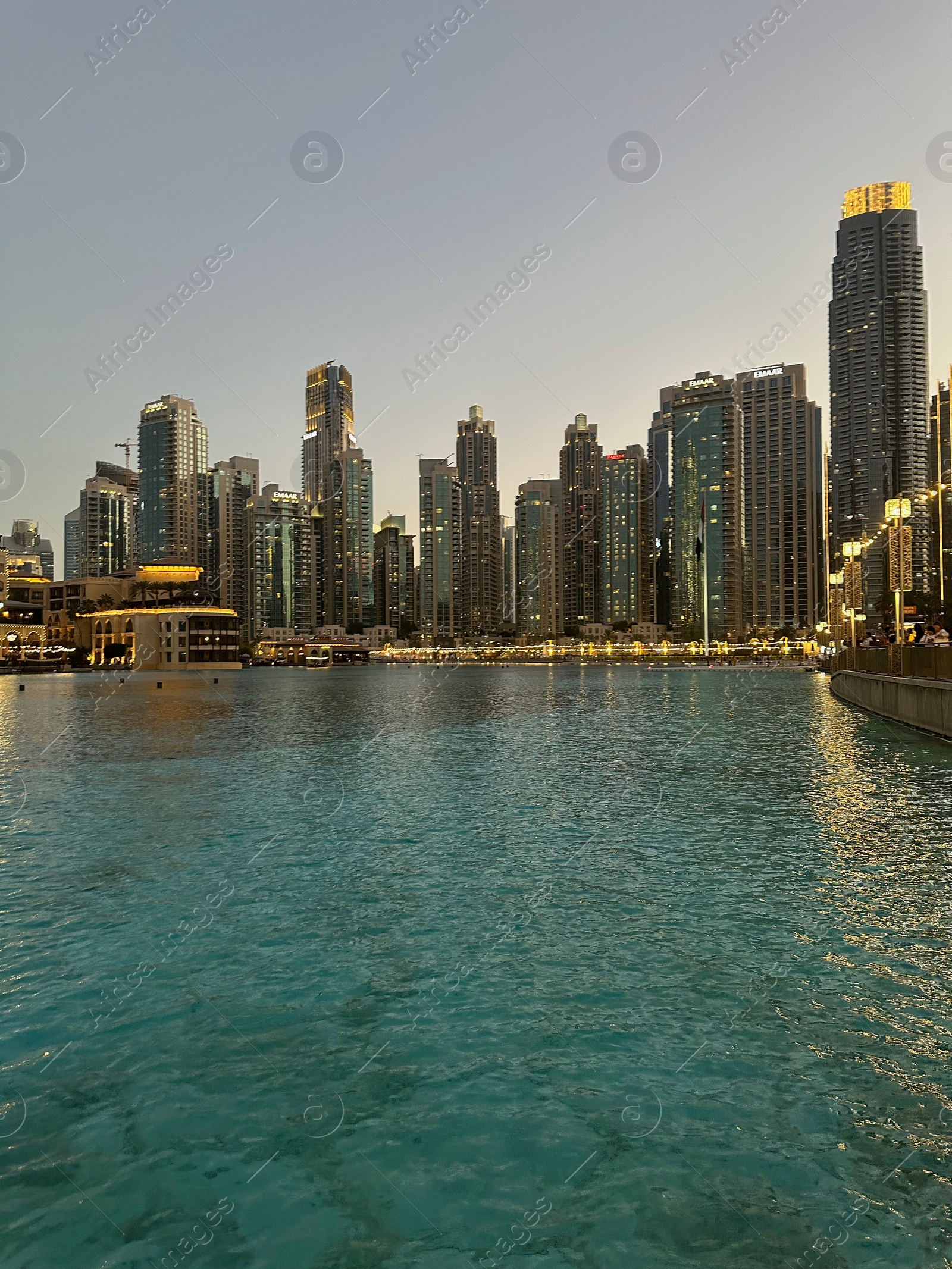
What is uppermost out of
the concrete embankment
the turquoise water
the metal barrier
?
the metal barrier

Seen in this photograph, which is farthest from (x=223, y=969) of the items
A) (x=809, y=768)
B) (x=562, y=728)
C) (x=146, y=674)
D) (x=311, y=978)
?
(x=146, y=674)

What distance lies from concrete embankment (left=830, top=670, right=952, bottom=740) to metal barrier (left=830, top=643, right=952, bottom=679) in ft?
1.02

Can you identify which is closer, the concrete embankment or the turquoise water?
the turquoise water

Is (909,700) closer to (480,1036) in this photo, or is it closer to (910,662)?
(910,662)

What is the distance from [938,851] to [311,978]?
43.1ft

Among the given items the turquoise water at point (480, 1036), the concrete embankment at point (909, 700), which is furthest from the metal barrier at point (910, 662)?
the turquoise water at point (480, 1036)

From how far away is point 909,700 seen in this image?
41.4 meters

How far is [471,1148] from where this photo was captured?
6.80 metres

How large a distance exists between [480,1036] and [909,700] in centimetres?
3915

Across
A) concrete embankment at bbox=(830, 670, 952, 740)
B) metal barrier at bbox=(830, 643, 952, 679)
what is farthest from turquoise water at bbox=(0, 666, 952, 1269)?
metal barrier at bbox=(830, 643, 952, 679)

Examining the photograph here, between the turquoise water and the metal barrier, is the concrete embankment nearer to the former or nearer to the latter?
the metal barrier

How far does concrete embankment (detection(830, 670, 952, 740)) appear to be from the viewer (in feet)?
114

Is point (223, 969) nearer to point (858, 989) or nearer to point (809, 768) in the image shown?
point (858, 989)

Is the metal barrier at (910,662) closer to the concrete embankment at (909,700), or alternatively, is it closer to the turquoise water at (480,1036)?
the concrete embankment at (909,700)
